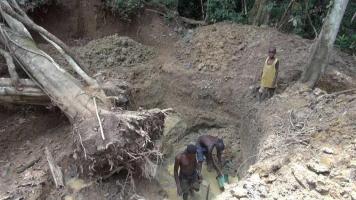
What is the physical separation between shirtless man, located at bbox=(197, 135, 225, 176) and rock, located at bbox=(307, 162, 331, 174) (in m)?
2.14

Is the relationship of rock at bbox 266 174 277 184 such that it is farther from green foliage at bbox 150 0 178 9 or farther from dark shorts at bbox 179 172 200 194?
green foliage at bbox 150 0 178 9

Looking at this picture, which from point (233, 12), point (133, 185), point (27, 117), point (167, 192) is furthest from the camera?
point (233, 12)

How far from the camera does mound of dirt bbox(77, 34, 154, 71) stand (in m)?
8.73

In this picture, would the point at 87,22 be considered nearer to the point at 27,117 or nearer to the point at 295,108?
the point at 27,117

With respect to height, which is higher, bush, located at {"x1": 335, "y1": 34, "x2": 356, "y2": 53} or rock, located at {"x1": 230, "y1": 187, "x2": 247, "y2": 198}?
bush, located at {"x1": 335, "y1": 34, "x2": 356, "y2": 53}

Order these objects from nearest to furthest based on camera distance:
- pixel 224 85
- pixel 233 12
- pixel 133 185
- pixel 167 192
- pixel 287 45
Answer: pixel 133 185, pixel 167 192, pixel 224 85, pixel 287 45, pixel 233 12

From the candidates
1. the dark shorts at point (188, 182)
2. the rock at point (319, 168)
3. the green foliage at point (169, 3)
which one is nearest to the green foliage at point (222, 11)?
the green foliage at point (169, 3)

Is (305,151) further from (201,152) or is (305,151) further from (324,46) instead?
(324,46)

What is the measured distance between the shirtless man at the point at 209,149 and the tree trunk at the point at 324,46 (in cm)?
187

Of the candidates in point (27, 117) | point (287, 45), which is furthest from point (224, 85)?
point (27, 117)

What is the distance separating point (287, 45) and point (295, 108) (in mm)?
2444

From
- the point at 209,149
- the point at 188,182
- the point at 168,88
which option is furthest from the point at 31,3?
the point at 188,182

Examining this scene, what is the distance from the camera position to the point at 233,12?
10.3 metres

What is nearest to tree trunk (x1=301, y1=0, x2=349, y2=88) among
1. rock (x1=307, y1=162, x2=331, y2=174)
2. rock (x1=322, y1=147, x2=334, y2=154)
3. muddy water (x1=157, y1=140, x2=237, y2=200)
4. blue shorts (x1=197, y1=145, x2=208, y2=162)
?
blue shorts (x1=197, y1=145, x2=208, y2=162)
